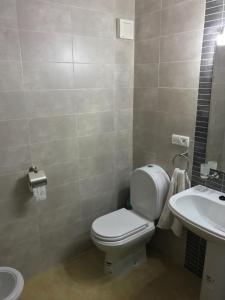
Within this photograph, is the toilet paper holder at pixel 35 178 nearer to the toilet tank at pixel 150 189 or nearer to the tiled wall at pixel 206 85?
the toilet tank at pixel 150 189

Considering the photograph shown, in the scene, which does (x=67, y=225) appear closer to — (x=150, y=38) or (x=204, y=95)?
(x=204, y=95)

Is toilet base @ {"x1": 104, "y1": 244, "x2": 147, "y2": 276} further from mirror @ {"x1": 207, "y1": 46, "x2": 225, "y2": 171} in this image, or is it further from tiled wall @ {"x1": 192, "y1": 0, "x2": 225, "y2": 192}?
mirror @ {"x1": 207, "y1": 46, "x2": 225, "y2": 171}

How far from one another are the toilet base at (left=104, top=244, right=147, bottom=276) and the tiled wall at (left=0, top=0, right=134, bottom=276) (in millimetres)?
408

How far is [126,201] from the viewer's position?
255cm

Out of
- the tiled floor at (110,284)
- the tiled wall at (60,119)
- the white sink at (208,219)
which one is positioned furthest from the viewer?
the tiled floor at (110,284)

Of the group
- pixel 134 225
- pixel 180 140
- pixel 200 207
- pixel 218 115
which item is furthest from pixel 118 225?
pixel 218 115

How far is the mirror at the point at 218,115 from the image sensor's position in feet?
5.20

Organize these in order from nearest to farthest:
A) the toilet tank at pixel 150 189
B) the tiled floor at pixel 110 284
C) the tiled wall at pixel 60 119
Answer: the tiled wall at pixel 60 119 < the tiled floor at pixel 110 284 < the toilet tank at pixel 150 189

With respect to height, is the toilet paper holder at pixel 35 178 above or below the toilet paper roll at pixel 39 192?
above

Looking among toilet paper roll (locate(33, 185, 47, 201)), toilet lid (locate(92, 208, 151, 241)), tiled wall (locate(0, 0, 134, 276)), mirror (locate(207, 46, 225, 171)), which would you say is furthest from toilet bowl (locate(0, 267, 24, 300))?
mirror (locate(207, 46, 225, 171))

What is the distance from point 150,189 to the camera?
6.66 ft

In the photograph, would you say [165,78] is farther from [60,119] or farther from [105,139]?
[60,119]

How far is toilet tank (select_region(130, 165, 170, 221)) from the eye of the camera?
1991 mm

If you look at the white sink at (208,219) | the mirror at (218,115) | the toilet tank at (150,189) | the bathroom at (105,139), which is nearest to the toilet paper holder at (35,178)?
the bathroom at (105,139)
